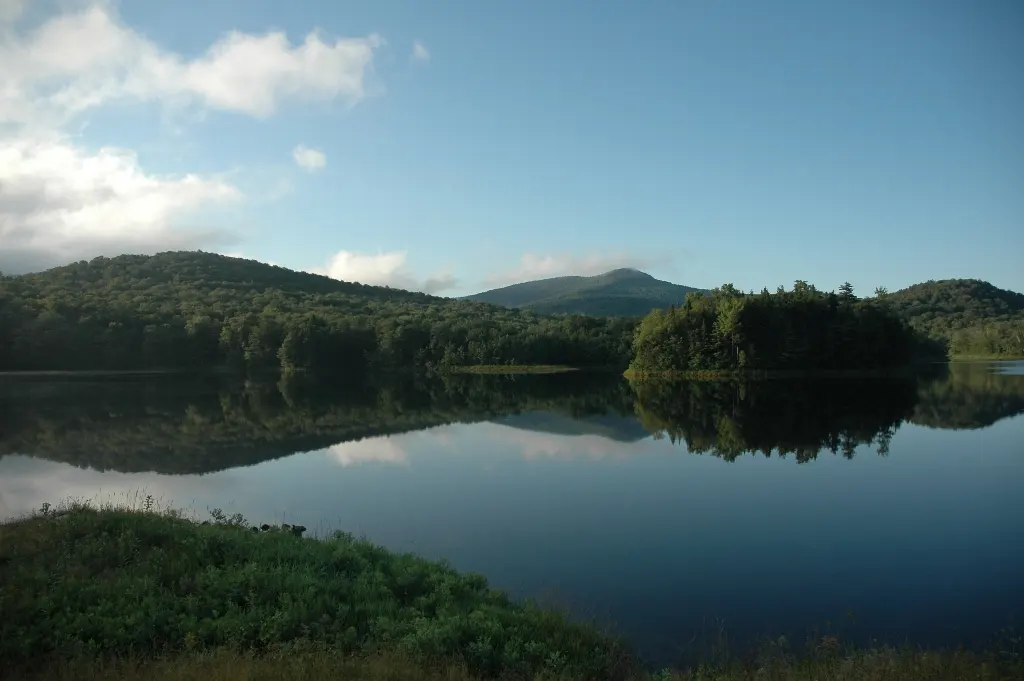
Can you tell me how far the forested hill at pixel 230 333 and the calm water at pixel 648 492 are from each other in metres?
53.4

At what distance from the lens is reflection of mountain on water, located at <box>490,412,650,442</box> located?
37344 mm

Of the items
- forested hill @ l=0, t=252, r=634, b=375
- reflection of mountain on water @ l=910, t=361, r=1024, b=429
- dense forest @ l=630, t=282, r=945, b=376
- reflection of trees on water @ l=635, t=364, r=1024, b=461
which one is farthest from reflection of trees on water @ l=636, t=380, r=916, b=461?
forested hill @ l=0, t=252, r=634, b=375

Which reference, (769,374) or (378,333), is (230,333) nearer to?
(378,333)

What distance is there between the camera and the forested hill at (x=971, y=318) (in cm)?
14488

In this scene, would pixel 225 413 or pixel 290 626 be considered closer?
pixel 290 626

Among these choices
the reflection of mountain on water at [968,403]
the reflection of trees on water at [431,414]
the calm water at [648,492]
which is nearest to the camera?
the calm water at [648,492]

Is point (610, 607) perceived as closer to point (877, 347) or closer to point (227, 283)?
point (877, 347)

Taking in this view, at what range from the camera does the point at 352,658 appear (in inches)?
315

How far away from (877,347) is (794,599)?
82.2 m

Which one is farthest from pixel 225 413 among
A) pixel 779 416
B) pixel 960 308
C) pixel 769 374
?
pixel 960 308

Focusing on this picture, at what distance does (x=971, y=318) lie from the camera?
17275 centimetres

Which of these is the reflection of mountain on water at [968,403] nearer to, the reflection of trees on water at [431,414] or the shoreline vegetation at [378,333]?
the reflection of trees on water at [431,414]

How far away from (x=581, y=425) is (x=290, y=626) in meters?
33.2

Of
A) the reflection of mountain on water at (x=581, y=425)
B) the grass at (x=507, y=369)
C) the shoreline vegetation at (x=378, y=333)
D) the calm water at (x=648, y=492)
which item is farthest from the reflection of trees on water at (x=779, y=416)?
the grass at (x=507, y=369)
